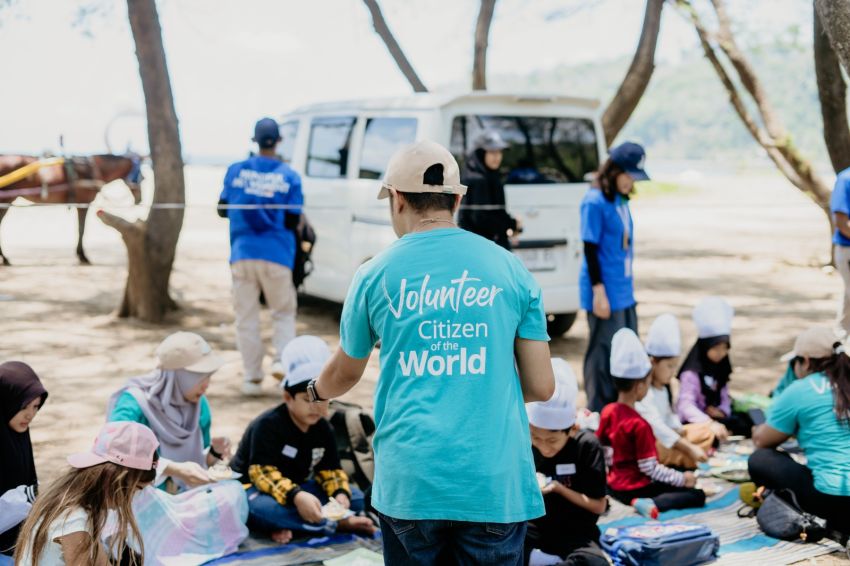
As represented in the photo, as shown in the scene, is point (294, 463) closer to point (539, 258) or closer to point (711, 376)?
point (711, 376)

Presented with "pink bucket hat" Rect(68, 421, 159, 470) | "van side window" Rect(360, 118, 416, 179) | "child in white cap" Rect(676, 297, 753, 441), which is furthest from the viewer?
"van side window" Rect(360, 118, 416, 179)

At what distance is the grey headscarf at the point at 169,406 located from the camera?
4.41m

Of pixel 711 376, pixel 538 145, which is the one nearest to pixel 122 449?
pixel 711 376

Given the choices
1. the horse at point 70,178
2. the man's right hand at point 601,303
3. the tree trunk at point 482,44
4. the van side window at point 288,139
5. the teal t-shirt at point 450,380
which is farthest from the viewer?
the horse at point 70,178

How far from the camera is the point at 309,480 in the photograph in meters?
4.58

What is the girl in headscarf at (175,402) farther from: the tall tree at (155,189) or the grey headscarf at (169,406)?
the tall tree at (155,189)

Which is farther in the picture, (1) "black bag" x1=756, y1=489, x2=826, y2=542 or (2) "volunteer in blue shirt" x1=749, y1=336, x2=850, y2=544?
(1) "black bag" x1=756, y1=489, x2=826, y2=542

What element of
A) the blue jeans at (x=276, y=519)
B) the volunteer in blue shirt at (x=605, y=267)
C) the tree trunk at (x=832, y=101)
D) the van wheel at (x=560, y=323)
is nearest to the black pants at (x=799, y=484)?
the volunteer in blue shirt at (x=605, y=267)

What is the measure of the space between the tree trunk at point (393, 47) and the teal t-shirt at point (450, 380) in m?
9.85

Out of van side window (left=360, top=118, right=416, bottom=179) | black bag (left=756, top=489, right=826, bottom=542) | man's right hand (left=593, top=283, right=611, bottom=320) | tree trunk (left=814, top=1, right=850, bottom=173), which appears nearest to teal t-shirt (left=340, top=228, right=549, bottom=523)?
black bag (left=756, top=489, right=826, bottom=542)

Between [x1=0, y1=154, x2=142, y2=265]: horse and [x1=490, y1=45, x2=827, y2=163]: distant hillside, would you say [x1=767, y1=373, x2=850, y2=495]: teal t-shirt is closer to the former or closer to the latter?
[x1=0, y1=154, x2=142, y2=265]: horse

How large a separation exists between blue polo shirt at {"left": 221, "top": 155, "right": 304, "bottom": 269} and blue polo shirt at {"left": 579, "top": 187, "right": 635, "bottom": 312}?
6.90 ft

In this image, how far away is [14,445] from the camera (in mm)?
3711

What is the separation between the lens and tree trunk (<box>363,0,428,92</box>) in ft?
39.5
